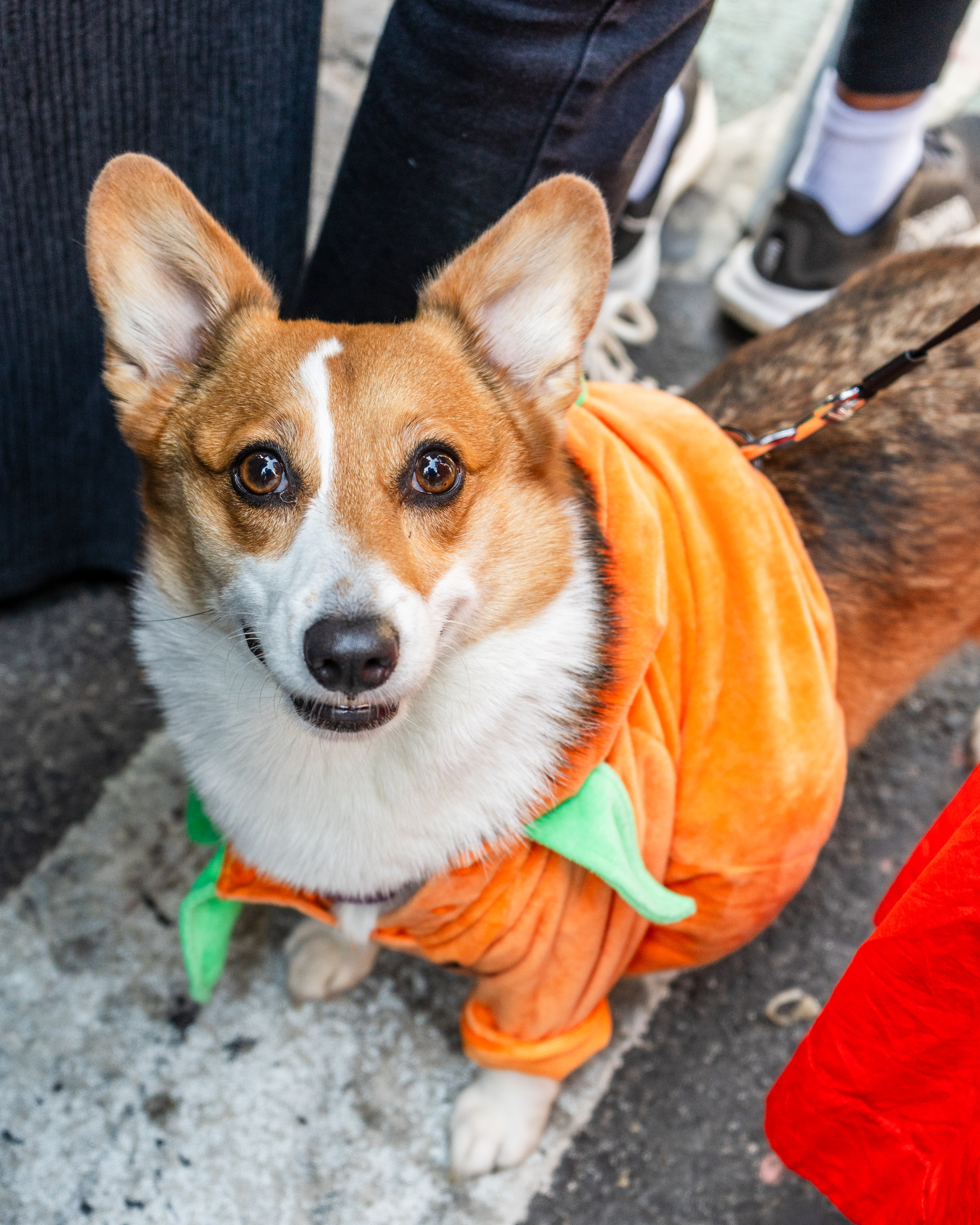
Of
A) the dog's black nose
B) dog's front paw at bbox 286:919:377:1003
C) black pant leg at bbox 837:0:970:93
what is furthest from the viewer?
black pant leg at bbox 837:0:970:93

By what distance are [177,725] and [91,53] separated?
1.14 m

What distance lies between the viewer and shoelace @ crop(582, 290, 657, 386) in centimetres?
263

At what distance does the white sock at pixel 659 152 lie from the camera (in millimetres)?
2619

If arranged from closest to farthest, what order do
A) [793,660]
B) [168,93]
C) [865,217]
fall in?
[793,660]
[168,93]
[865,217]

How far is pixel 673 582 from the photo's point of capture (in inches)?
58.5

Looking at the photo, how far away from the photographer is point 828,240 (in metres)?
2.66

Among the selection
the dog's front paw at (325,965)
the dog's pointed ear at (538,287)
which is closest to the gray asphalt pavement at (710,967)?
the dog's front paw at (325,965)

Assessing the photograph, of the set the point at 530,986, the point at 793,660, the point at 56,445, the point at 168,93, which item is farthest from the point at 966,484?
the point at 56,445

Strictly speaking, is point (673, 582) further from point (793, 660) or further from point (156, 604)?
point (156, 604)

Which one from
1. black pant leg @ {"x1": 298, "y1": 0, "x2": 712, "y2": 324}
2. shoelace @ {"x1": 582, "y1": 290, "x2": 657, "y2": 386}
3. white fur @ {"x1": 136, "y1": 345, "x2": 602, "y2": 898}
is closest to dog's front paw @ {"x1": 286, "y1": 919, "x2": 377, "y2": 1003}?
white fur @ {"x1": 136, "y1": 345, "x2": 602, "y2": 898}

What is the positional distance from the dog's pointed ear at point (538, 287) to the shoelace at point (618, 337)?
1116 mm

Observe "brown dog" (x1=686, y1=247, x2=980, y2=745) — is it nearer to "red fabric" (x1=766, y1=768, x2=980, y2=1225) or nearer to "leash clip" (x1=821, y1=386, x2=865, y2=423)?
"leash clip" (x1=821, y1=386, x2=865, y2=423)

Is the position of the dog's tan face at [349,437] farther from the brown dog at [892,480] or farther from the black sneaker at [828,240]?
the black sneaker at [828,240]

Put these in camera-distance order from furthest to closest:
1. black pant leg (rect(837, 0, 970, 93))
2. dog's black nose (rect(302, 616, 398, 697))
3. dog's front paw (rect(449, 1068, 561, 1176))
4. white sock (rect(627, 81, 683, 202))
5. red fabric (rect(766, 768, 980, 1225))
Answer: white sock (rect(627, 81, 683, 202)) → black pant leg (rect(837, 0, 970, 93)) → dog's front paw (rect(449, 1068, 561, 1176)) → dog's black nose (rect(302, 616, 398, 697)) → red fabric (rect(766, 768, 980, 1225))
